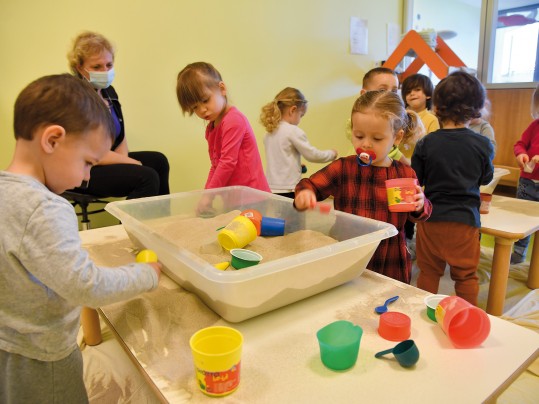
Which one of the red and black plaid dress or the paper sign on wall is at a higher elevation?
the paper sign on wall

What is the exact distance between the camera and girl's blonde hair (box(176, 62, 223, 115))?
1.66 m

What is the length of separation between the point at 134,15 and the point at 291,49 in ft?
3.89

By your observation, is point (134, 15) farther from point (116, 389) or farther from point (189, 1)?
point (116, 389)

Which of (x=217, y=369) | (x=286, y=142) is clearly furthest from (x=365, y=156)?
(x=286, y=142)

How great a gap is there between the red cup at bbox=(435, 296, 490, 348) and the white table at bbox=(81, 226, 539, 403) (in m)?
0.01

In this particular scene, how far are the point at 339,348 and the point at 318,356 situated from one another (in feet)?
0.23

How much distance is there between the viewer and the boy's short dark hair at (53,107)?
63cm

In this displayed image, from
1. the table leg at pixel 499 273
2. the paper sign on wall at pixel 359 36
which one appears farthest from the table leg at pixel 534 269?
the paper sign on wall at pixel 359 36

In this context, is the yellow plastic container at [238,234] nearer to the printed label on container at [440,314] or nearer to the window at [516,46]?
the printed label on container at [440,314]

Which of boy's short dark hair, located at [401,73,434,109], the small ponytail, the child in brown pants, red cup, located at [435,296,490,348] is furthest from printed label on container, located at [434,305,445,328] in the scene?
boy's short dark hair, located at [401,73,434,109]

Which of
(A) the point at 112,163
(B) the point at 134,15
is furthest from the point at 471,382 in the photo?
(B) the point at 134,15

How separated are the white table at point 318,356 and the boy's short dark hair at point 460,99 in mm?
871

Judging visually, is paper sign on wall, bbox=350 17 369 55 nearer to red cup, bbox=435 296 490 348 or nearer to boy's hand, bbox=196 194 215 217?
boy's hand, bbox=196 194 215 217

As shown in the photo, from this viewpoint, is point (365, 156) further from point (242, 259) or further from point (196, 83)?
point (196, 83)
